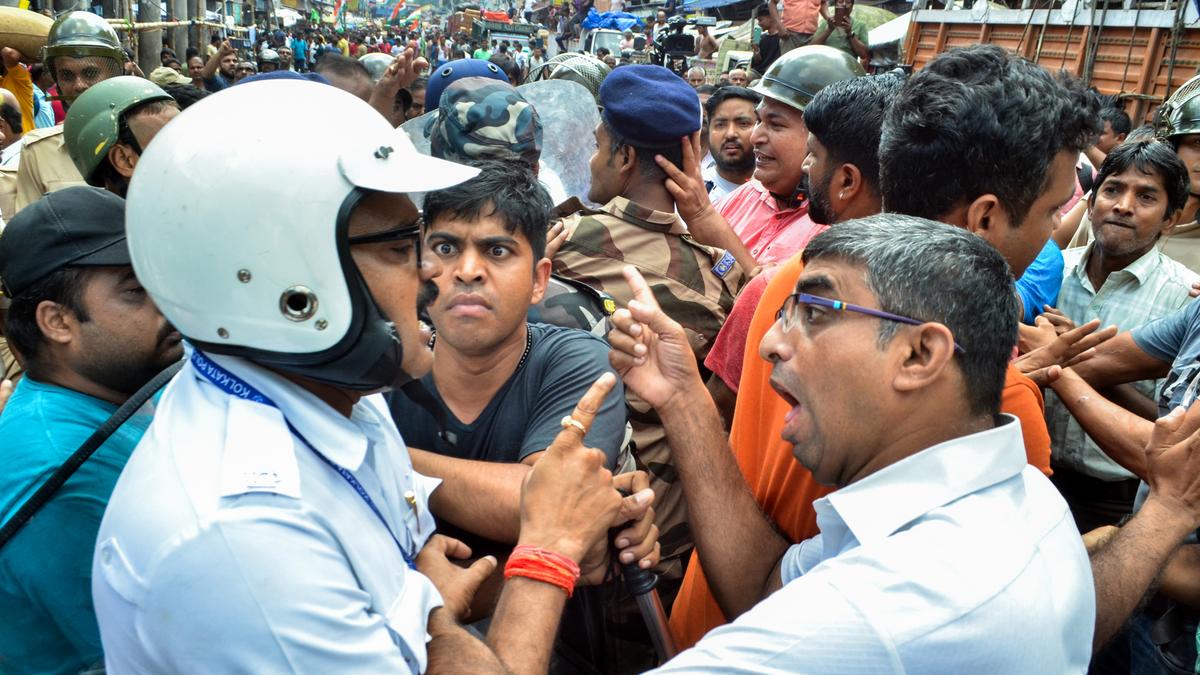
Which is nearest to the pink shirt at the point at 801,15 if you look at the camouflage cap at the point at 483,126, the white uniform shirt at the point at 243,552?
the camouflage cap at the point at 483,126

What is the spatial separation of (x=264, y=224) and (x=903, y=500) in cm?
120

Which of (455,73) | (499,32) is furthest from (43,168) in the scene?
(499,32)

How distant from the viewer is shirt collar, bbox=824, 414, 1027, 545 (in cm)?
151

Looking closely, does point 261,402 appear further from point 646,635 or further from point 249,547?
point 646,635

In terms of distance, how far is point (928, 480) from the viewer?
1540 mm

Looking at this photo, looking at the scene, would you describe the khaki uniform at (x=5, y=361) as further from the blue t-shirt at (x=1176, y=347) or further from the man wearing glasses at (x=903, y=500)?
the blue t-shirt at (x=1176, y=347)

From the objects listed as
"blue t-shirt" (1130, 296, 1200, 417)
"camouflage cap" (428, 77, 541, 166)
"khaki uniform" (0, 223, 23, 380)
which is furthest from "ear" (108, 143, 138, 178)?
"blue t-shirt" (1130, 296, 1200, 417)

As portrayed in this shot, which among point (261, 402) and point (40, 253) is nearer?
point (261, 402)

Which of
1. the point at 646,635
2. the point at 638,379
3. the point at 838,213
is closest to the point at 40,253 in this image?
the point at 638,379

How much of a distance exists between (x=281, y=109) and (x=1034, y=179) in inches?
69.6

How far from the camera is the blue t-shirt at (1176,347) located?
9.22ft

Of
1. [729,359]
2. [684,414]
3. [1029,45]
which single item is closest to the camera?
[684,414]

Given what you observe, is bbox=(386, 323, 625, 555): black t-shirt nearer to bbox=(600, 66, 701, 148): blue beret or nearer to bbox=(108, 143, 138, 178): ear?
bbox=(600, 66, 701, 148): blue beret

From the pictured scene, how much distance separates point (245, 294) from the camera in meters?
1.46
